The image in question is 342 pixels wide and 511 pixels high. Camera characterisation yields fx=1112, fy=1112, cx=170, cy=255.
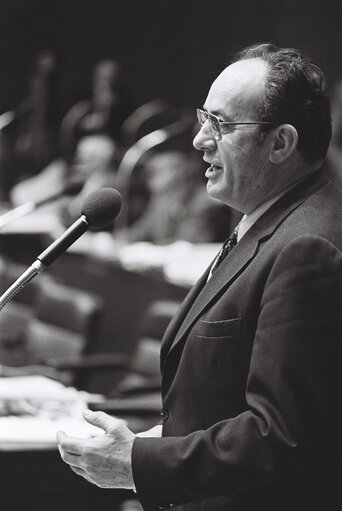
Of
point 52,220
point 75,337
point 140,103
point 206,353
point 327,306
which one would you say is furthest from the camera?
point 140,103

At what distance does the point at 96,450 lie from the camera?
1.55m

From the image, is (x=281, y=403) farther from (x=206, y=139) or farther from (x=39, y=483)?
(x=39, y=483)

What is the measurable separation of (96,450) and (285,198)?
467mm

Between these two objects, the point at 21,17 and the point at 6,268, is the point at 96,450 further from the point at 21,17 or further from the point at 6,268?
the point at 21,17

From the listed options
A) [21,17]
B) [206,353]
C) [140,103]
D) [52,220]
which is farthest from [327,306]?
[21,17]

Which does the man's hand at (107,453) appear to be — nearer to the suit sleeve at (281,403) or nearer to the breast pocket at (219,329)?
the suit sleeve at (281,403)

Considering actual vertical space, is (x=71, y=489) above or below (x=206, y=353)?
below

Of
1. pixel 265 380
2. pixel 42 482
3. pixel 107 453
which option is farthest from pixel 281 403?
pixel 42 482

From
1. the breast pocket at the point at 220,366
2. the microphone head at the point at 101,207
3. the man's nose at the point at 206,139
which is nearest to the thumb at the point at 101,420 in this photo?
the breast pocket at the point at 220,366

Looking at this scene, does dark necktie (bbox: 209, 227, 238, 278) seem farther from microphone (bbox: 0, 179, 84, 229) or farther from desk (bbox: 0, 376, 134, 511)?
desk (bbox: 0, 376, 134, 511)

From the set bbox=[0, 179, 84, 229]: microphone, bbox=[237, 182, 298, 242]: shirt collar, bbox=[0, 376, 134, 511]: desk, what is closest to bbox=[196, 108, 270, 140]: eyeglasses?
bbox=[237, 182, 298, 242]: shirt collar

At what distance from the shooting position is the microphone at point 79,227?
1.67 metres

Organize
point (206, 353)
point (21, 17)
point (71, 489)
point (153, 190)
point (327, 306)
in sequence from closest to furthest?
point (327, 306) → point (206, 353) → point (71, 489) → point (153, 190) → point (21, 17)

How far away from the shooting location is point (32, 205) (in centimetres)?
244
